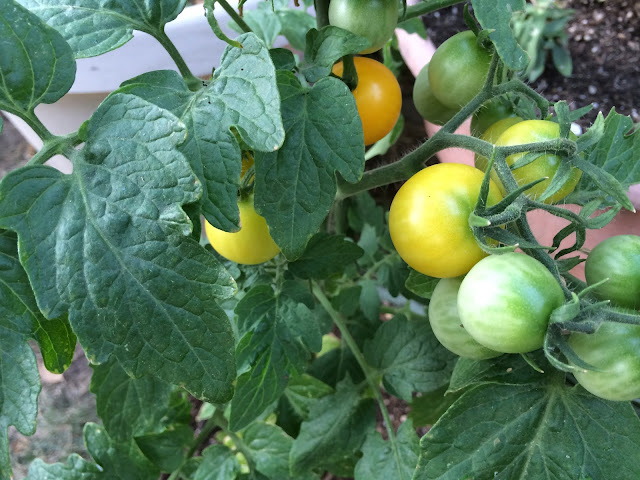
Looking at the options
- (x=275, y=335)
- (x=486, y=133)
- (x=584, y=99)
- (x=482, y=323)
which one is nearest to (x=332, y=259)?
(x=275, y=335)

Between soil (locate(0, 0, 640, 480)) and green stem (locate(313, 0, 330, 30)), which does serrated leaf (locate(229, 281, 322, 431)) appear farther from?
soil (locate(0, 0, 640, 480))

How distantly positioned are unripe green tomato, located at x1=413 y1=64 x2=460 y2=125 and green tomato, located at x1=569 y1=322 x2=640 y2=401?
13.6 inches

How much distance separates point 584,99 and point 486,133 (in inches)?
34.3

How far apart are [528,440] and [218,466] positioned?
19.3 inches

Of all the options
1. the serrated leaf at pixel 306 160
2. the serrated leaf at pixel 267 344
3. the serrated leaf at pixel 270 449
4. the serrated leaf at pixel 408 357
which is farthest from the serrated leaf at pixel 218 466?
the serrated leaf at pixel 306 160

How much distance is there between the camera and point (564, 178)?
1.59 feet

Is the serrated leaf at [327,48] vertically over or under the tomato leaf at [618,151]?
over

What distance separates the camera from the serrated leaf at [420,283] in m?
0.65

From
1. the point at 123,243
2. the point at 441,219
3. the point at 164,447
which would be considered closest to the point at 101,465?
the point at 164,447

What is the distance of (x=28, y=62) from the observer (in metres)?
0.46

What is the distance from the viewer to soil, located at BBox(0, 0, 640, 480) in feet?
4.40

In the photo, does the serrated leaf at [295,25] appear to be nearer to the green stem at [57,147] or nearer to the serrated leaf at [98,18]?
the serrated leaf at [98,18]

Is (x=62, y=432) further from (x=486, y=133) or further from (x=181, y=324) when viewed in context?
(x=486, y=133)

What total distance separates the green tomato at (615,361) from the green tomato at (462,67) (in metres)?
0.30
